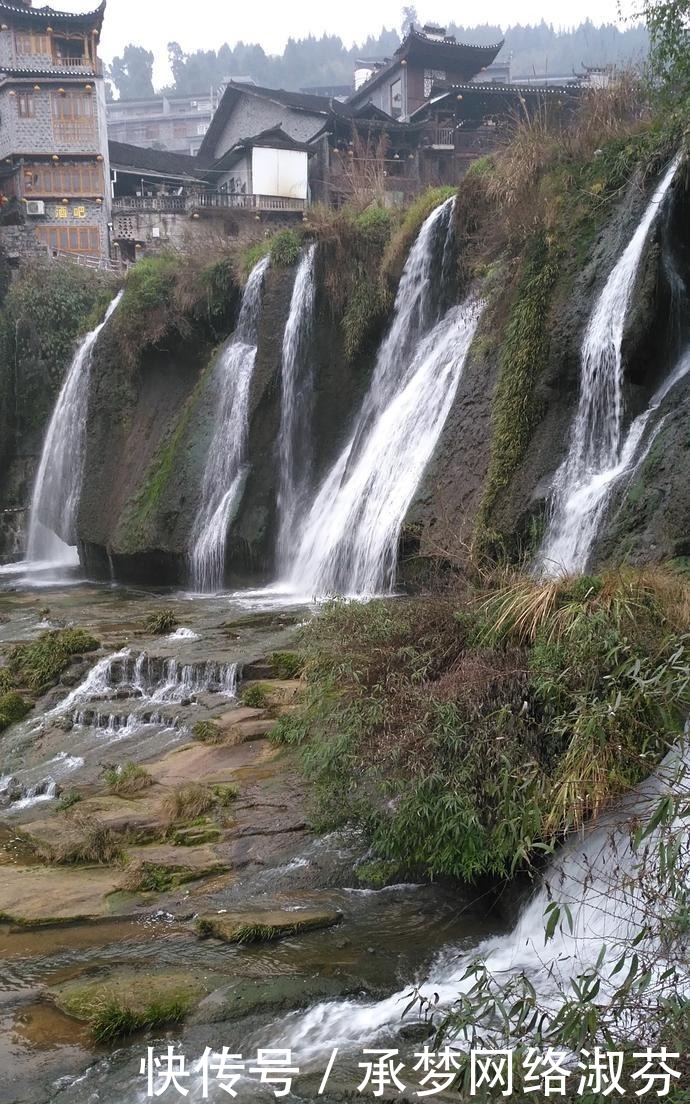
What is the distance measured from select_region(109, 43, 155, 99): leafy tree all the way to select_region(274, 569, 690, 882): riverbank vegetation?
95671mm

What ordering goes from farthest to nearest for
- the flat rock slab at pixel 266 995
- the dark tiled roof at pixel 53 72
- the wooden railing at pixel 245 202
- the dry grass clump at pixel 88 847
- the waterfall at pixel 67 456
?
1. the dark tiled roof at pixel 53 72
2. the wooden railing at pixel 245 202
3. the waterfall at pixel 67 456
4. the dry grass clump at pixel 88 847
5. the flat rock slab at pixel 266 995

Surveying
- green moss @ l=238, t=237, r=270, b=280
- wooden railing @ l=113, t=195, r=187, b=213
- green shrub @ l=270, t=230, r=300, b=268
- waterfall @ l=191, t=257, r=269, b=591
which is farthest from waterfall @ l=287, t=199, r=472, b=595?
wooden railing @ l=113, t=195, r=187, b=213

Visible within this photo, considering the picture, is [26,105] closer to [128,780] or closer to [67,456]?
[67,456]

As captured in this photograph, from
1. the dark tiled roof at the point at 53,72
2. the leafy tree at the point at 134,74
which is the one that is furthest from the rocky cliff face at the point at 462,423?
the leafy tree at the point at 134,74

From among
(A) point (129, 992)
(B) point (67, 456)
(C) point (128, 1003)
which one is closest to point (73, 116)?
(B) point (67, 456)

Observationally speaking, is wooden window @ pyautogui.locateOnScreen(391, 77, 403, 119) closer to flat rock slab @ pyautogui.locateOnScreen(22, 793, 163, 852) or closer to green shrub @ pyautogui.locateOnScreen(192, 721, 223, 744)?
green shrub @ pyautogui.locateOnScreen(192, 721, 223, 744)

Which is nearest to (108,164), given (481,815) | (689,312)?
(689,312)

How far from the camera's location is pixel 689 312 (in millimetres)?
11539

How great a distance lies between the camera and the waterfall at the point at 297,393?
1766cm

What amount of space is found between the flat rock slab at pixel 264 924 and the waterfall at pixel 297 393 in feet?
35.3

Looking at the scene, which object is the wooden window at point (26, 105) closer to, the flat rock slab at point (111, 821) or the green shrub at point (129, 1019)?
the flat rock slab at point (111, 821)

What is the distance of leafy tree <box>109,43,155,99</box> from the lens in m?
93.8

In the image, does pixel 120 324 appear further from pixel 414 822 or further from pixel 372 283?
pixel 414 822

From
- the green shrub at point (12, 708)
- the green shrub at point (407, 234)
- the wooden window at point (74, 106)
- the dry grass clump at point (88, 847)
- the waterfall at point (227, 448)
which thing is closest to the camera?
the dry grass clump at point (88, 847)
